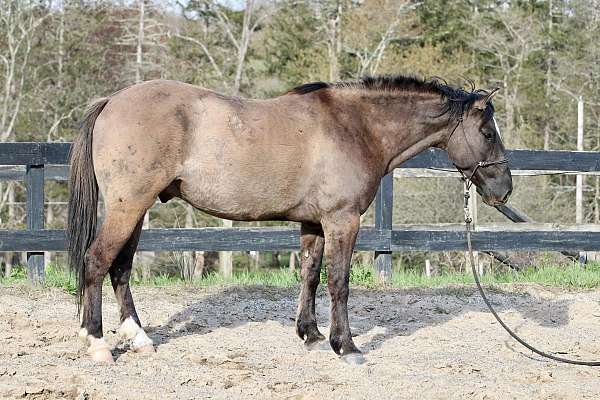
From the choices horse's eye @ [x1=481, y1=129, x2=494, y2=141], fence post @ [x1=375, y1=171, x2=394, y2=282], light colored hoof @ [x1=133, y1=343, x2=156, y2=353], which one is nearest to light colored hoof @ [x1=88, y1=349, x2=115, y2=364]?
light colored hoof @ [x1=133, y1=343, x2=156, y2=353]

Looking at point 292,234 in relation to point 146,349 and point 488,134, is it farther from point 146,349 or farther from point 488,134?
point 146,349

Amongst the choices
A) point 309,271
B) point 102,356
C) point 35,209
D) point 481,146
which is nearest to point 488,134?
Answer: point 481,146

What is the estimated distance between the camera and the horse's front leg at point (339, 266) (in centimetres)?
569

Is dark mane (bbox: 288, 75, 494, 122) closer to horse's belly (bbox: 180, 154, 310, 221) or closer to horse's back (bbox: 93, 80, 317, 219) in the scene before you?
horse's back (bbox: 93, 80, 317, 219)

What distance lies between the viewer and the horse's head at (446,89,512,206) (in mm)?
6102

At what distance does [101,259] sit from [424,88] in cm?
268

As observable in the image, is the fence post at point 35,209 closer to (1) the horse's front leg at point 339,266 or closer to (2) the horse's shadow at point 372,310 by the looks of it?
(2) the horse's shadow at point 372,310

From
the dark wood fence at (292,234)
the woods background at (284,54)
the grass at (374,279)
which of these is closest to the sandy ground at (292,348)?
the grass at (374,279)

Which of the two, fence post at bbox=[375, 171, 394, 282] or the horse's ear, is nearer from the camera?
the horse's ear

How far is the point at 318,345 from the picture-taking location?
5.91 metres

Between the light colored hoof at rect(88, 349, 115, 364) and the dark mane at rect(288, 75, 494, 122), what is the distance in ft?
7.63

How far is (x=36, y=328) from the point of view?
6.09 metres

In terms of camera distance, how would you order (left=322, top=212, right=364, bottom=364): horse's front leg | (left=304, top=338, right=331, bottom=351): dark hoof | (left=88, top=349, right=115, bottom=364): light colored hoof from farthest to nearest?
(left=304, top=338, right=331, bottom=351): dark hoof
(left=322, top=212, right=364, bottom=364): horse's front leg
(left=88, top=349, right=115, bottom=364): light colored hoof

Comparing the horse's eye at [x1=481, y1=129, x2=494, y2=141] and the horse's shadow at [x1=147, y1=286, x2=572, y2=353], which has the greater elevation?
the horse's eye at [x1=481, y1=129, x2=494, y2=141]
